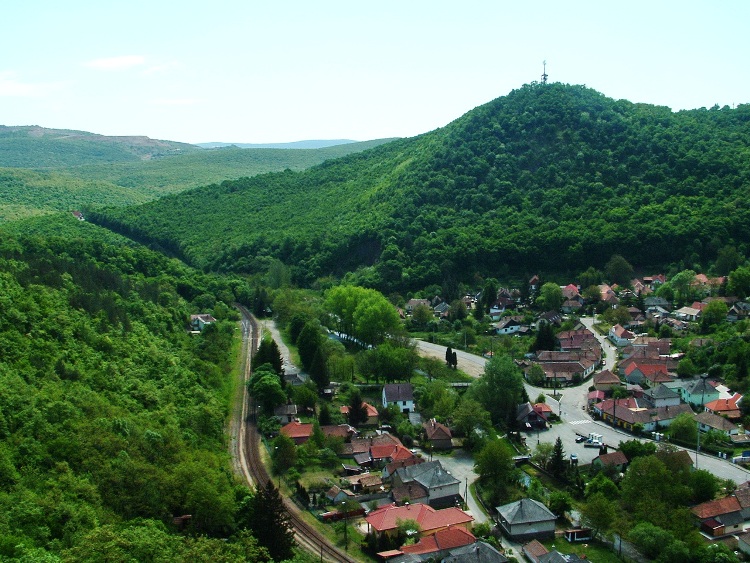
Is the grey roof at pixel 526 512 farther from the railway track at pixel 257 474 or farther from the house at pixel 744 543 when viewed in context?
the house at pixel 744 543

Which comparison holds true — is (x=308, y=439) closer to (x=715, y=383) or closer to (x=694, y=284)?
(x=715, y=383)

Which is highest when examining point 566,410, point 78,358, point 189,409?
point 78,358

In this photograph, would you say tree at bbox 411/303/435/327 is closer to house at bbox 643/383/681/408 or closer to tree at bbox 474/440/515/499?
house at bbox 643/383/681/408

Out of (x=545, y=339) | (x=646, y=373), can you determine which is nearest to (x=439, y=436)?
(x=646, y=373)

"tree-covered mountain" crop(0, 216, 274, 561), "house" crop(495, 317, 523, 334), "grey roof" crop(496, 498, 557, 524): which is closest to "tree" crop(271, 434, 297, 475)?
"tree-covered mountain" crop(0, 216, 274, 561)

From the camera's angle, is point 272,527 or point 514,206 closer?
point 272,527

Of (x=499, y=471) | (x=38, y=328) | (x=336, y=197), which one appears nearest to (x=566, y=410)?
(x=499, y=471)

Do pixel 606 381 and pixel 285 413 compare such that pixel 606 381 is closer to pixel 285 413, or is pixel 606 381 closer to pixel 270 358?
pixel 285 413
